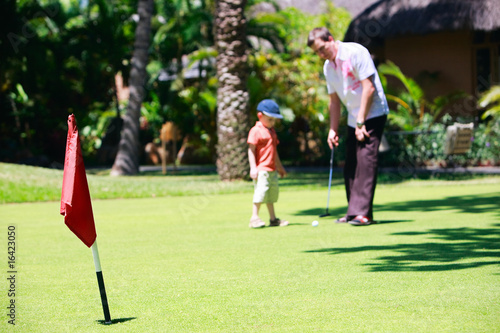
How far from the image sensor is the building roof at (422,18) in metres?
18.5

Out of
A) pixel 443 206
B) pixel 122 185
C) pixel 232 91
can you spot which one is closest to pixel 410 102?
pixel 232 91

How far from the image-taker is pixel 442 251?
565 centimetres

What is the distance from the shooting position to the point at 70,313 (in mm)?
3957

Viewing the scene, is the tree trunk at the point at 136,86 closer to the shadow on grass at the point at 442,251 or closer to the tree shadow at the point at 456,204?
the tree shadow at the point at 456,204

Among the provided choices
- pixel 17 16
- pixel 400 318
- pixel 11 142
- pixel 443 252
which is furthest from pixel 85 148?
pixel 400 318

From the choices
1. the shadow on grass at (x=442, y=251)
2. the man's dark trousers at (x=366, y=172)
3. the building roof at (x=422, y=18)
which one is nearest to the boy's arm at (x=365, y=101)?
the man's dark trousers at (x=366, y=172)

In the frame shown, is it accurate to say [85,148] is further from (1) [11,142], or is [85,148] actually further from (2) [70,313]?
(2) [70,313]

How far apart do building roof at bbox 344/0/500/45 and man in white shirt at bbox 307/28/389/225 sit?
39.2 ft

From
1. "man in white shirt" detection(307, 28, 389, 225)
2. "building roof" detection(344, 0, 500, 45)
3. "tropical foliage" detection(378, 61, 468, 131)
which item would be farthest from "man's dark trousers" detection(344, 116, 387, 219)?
"building roof" detection(344, 0, 500, 45)

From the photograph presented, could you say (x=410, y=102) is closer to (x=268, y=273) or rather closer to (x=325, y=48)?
(x=325, y=48)

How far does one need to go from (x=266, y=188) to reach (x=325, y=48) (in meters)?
1.60

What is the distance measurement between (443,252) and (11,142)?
64.3 ft

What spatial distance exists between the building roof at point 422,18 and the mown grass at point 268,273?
1036 centimetres

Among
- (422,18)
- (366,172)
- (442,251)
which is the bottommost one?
(442,251)
